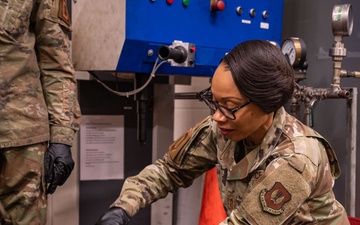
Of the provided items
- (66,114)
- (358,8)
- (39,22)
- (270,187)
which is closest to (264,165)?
(270,187)

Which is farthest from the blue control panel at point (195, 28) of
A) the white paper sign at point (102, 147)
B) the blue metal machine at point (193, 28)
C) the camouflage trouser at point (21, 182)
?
the camouflage trouser at point (21, 182)

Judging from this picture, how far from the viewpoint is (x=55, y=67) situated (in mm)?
1388

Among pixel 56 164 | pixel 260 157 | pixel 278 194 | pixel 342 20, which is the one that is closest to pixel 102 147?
pixel 56 164

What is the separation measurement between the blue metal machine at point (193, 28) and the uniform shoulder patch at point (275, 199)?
0.75m

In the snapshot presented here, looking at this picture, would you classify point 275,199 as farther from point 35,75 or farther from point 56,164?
point 35,75

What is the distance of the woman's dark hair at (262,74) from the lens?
95 centimetres

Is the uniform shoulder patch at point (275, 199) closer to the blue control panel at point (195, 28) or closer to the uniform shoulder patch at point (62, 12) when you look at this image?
the blue control panel at point (195, 28)

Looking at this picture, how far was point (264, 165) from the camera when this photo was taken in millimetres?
1030

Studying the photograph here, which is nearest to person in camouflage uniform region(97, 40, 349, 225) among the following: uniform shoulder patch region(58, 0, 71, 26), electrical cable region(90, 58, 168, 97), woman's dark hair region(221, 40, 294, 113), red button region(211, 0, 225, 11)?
woman's dark hair region(221, 40, 294, 113)

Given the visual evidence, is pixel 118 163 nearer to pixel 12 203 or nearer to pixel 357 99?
pixel 12 203

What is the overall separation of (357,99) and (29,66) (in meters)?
1.43

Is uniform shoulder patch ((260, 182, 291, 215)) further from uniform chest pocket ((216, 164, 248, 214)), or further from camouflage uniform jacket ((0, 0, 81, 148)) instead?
camouflage uniform jacket ((0, 0, 81, 148))

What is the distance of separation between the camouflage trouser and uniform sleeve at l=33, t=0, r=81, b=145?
101mm

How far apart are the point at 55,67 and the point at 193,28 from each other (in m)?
0.57
